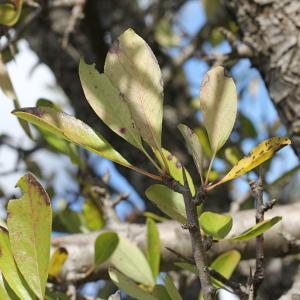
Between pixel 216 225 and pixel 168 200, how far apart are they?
0.05 meters

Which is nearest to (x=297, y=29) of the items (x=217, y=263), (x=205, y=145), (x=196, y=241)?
(x=205, y=145)

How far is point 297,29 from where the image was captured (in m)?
0.90

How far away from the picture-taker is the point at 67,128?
1.74 ft

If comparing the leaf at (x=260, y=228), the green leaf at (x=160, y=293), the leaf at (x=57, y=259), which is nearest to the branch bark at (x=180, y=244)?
the leaf at (x=57, y=259)

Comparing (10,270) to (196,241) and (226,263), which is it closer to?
(196,241)

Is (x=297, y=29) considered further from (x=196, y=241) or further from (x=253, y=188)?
(x=196, y=241)

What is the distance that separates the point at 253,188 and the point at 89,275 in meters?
0.36

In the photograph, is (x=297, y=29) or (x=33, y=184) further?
(x=297, y=29)

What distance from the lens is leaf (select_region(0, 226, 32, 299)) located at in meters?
0.56

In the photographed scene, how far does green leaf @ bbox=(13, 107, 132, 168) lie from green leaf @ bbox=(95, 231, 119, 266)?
10.0 inches

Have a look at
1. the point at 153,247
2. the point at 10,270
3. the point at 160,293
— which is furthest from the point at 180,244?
the point at 10,270

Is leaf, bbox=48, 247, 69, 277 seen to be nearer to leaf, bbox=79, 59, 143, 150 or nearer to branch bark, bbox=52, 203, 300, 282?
branch bark, bbox=52, 203, 300, 282

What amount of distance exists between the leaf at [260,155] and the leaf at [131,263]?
0.27m

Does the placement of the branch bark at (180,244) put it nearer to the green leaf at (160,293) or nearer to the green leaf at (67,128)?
the green leaf at (160,293)
